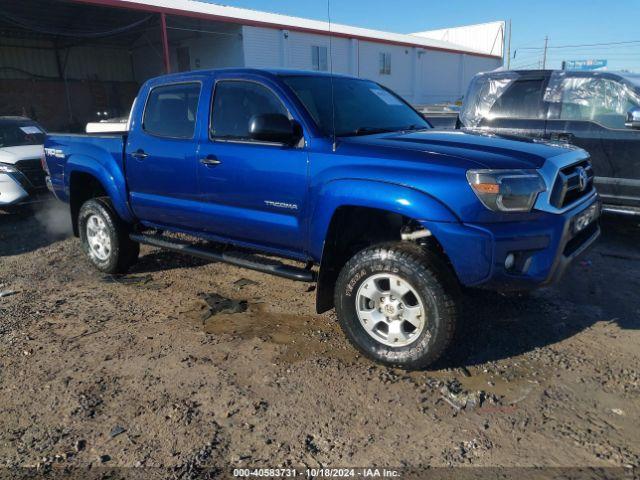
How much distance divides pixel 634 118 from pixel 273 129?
13.0ft

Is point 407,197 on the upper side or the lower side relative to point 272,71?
lower

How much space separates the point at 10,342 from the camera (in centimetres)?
398

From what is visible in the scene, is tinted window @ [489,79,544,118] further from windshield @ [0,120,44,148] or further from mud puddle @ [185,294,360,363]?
windshield @ [0,120,44,148]

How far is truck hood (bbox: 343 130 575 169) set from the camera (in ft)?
10.3

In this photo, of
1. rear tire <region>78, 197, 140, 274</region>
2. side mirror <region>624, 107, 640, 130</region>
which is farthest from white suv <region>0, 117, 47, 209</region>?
side mirror <region>624, 107, 640, 130</region>

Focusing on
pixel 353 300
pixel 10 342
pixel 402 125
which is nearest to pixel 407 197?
pixel 353 300

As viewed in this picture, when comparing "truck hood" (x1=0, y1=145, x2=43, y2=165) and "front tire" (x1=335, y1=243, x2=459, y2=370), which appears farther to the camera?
"truck hood" (x1=0, y1=145, x2=43, y2=165)

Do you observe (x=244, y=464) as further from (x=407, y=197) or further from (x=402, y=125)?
(x=402, y=125)

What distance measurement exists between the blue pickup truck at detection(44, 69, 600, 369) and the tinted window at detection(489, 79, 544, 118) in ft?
7.81

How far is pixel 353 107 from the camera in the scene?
4.16 meters

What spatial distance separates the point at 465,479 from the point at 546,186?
1.73 meters

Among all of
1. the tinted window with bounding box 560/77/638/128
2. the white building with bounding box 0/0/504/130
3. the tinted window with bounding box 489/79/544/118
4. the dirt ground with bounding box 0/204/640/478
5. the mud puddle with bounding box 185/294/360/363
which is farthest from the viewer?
the white building with bounding box 0/0/504/130

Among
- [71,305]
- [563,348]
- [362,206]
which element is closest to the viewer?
[362,206]

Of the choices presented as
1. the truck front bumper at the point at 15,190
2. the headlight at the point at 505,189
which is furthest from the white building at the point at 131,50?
the headlight at the point at 505,189
